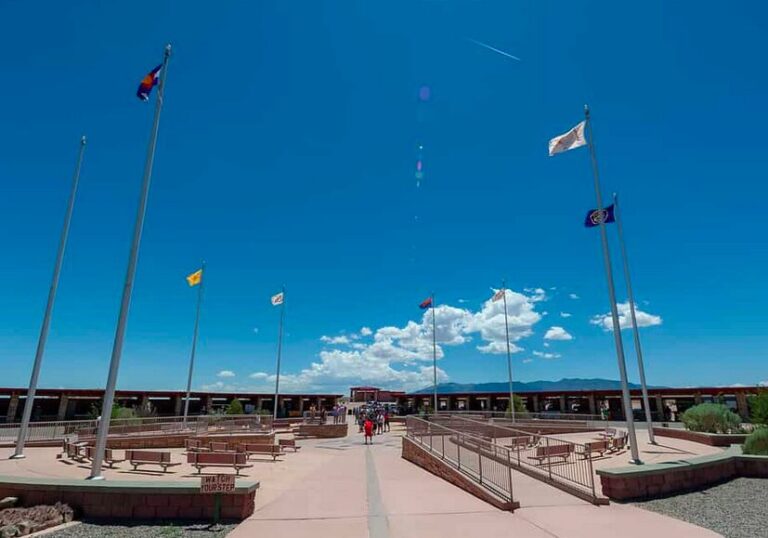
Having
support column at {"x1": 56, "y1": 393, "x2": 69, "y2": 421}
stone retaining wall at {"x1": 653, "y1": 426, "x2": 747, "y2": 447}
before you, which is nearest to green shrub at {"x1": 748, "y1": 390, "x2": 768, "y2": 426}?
stone retaining wall at {"x1": 653, "y1": 426, "x2": 747, "y2": 447}

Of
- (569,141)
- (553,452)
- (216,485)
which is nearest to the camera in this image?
(216,485)

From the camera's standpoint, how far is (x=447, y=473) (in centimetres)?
1178

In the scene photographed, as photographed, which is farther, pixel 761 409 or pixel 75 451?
pixel 761 409

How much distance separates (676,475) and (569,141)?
10470 mm

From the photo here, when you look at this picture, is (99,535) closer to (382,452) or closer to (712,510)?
(712,510)

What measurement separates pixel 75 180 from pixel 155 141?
681cm

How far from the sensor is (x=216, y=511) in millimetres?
7809

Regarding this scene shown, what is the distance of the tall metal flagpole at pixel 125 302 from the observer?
966cm

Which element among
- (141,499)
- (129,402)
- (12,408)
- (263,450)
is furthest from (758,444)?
(129,402)

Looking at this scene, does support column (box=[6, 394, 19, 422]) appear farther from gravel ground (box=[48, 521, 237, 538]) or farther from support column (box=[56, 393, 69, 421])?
gravel ground (box=[48, 521, 237, 538])

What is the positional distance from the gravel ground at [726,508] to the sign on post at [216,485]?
26.9 ft

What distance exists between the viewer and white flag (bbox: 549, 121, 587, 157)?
14.6m

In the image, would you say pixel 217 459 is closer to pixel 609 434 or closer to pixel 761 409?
pixel 609 434

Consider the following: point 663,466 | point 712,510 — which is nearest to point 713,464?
point 663,466
